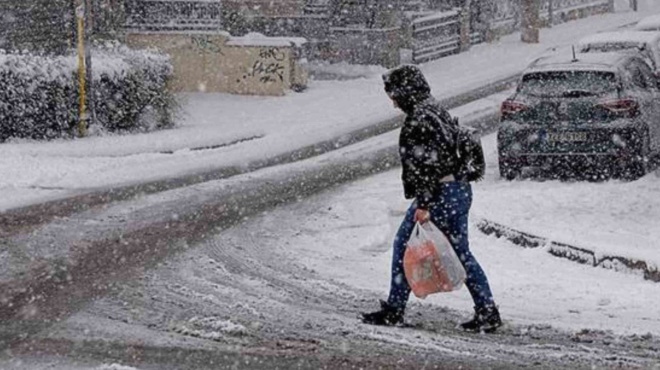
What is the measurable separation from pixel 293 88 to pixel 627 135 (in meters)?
12.5

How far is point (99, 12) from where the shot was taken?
25.9 meters

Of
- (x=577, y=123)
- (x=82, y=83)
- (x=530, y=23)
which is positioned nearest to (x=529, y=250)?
(x=577, y=123)

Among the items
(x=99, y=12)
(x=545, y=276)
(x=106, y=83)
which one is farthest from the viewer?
(x=99, y=12)

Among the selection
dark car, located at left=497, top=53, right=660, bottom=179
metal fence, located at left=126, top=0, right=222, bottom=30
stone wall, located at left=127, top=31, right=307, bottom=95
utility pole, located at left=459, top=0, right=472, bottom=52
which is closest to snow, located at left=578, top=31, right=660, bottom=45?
dark car, located at left=497, top=53, right=660, bottom=179

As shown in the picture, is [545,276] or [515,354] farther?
[545,276]

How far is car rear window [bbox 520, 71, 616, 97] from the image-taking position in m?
14.3

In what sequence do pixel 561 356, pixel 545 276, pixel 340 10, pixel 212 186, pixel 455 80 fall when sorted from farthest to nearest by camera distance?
pixel 340 10 → pixel 455 80 → pixel 212 186 → pixel 545 276 → pixel 561 356

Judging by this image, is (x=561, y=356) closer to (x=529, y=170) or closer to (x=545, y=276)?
(x=545, y=276)

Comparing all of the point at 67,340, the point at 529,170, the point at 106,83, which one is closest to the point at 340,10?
the point at 106,83

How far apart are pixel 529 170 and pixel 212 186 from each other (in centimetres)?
391

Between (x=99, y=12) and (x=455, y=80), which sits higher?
(x=99, y=12)

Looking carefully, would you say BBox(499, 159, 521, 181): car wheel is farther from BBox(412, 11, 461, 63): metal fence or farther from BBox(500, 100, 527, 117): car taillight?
BBox(412, 11, 461, 63): metal fence

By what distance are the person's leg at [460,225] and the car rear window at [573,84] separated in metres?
6.41

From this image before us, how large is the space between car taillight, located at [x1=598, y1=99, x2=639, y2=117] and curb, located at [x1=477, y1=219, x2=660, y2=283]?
126 inches
